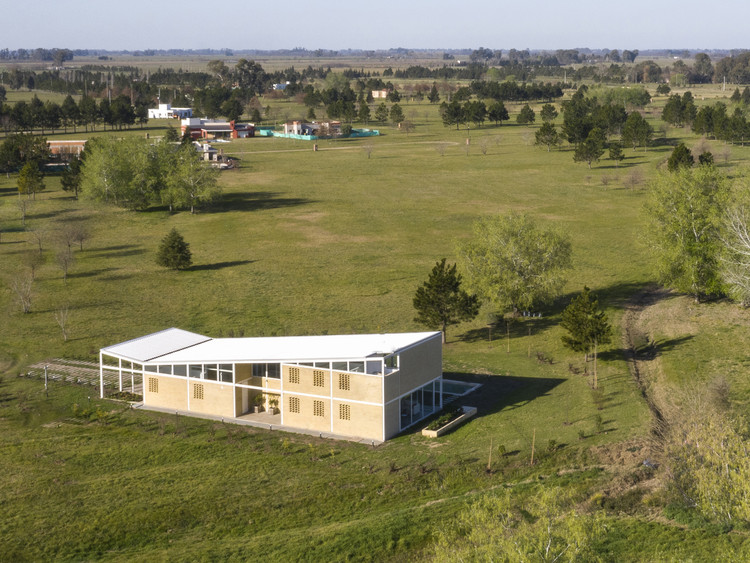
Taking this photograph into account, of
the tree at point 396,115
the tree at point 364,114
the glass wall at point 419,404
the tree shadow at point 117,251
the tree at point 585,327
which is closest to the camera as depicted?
the glass wall at point 419,404

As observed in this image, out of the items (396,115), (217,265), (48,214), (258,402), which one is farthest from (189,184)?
(396,115)

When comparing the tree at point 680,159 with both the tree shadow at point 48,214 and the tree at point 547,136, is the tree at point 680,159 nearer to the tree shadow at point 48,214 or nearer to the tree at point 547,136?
the tree at point 547,136

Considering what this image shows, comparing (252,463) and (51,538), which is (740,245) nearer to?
(252,463)

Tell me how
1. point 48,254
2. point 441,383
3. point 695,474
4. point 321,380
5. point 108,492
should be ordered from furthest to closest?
point 48,254, point 441,383, point 321,380, point 108,492, point 695,474

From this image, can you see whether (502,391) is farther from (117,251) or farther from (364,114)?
(364,114)

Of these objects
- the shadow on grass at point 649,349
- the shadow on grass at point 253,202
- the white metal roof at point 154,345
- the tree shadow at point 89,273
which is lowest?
the shadow on grass at point 649,349

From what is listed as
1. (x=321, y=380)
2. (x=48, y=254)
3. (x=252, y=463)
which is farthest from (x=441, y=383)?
(x=48, y=254)

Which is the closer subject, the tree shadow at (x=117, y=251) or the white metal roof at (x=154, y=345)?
the white metal roof at (x=154, y=345)

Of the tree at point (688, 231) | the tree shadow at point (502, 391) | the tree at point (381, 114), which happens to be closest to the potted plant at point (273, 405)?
the tree shadow at point (502, 391)

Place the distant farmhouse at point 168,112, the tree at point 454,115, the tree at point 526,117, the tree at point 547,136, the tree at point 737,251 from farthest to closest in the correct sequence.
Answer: the distant farmhouse at point 168,112
the tree at point 526,117
the tree at point 454,115
the tree at point 547,136
the tree at point 737,251
